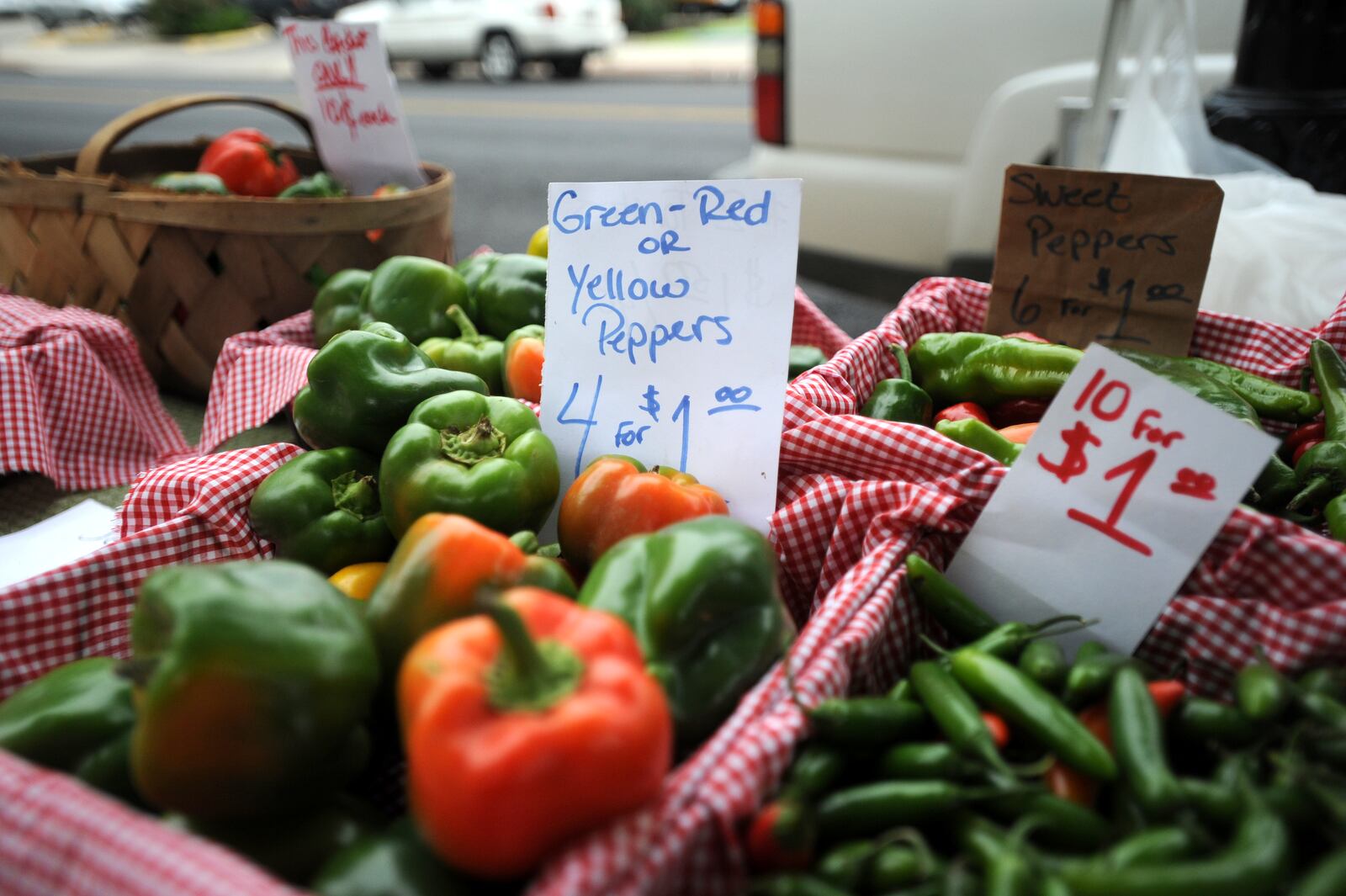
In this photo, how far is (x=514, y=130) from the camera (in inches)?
427

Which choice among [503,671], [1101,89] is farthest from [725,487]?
[1101,89]

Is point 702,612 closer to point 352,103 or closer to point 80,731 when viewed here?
point 80,731

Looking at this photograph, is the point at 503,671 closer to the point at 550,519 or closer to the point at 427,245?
the point at 550,519

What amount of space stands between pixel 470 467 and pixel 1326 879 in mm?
1105

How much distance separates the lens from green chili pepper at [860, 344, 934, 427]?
1.76 m

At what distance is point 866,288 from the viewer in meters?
4.93

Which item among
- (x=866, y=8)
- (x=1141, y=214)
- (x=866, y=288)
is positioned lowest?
(x=866, y=288)

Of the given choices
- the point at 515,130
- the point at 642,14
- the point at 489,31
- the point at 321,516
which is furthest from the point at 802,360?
the point at 642,14

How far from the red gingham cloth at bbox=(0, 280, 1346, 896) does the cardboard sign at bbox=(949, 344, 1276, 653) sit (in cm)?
7

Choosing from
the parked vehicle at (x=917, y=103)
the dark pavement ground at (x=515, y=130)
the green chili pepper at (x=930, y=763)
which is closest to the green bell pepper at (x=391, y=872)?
the green chili pepper at (x=930, y=763)

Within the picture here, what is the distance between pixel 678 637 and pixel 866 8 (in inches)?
146

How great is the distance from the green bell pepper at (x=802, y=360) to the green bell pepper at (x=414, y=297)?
2.50 feet

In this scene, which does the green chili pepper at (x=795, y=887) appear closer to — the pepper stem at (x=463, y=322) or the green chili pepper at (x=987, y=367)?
the green chili pepper at (x=987, y=367)

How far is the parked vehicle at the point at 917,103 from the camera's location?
3.75 metres
